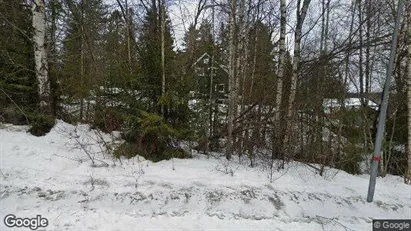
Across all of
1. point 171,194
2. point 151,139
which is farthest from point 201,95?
point 171,194

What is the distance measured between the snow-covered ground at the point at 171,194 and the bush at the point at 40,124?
1.30 ft

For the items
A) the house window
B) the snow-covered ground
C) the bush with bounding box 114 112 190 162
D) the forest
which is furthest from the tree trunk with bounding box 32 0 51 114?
the house window

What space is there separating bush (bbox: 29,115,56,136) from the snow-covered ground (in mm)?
397

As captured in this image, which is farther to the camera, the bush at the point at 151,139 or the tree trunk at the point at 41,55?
the tree trunk at the point at 41,55

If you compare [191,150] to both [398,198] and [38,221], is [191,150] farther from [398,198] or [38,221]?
[398,198]

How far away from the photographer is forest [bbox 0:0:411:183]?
271 inches

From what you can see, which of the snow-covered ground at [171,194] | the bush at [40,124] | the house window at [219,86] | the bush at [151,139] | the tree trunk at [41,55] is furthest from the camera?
the house window at [219,86]

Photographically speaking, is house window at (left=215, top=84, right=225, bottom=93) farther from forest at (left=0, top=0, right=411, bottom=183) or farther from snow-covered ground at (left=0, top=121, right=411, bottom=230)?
snow-covered ground at (left=0, top=121, right=411, bottom=230)

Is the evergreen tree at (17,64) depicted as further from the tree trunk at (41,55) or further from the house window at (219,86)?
the house window at (219,86)

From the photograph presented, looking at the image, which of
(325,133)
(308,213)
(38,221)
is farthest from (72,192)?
(325,133)

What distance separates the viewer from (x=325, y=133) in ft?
28.9

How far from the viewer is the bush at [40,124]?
7.23 metres

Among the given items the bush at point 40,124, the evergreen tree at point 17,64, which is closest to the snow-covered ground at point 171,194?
the bush at point 40,124

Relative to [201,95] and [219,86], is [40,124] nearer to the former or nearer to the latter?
[201,95]
